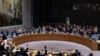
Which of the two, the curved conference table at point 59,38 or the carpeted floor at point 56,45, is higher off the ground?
the curved conference table at point 59,38

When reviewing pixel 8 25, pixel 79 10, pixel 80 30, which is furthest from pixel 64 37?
pixel 79 10

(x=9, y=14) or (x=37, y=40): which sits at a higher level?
(x=9, y=14)

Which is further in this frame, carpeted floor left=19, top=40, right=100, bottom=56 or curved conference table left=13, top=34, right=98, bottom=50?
carpeted floor left=19, top=40, right=100, bottom=56

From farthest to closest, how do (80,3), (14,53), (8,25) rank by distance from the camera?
(80,3) → (8,25) → (14,53)

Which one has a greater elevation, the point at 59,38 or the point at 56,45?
the point at 59,38

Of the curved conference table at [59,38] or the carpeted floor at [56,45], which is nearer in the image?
the curved conference table at [59,38]

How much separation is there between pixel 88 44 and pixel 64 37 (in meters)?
A: 3.11

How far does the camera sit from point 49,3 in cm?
3388

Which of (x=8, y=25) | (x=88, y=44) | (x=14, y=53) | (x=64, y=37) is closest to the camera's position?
(x=14, y=53)

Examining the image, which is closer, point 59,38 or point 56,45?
point 56,45

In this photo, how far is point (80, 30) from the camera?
24.6m

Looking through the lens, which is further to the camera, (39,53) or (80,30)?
(80,30)

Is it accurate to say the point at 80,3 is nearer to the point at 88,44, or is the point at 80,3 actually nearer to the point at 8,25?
the point at 8,25

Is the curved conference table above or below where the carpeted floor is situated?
above
